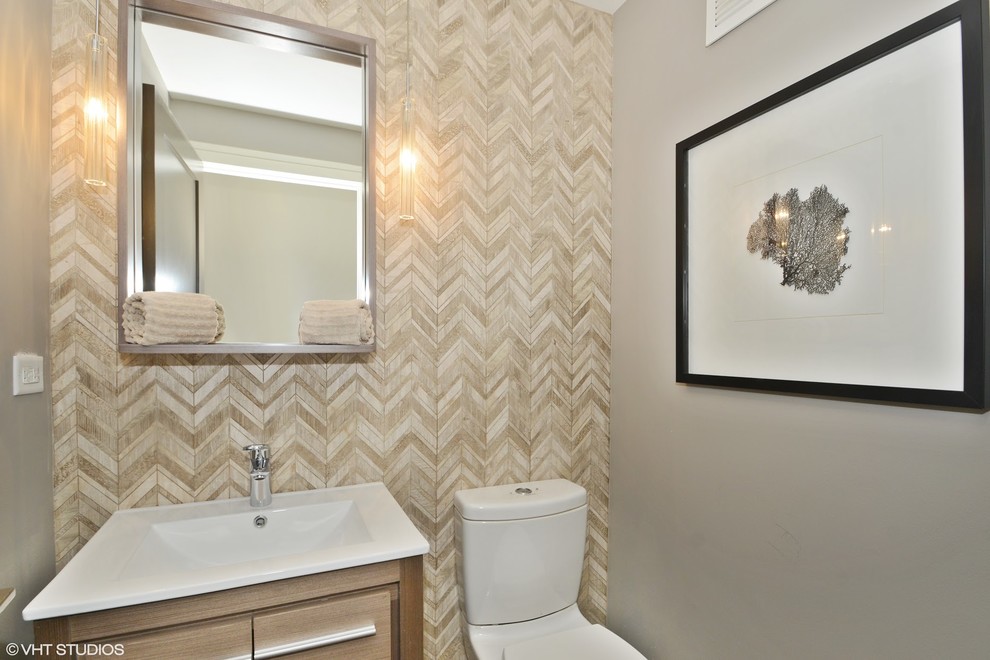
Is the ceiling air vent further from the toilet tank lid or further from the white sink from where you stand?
the white sink

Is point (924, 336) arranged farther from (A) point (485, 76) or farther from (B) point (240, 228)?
(B) point (240, 228)

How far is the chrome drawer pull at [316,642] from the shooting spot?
3.29 feet

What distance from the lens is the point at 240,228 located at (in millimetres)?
1391

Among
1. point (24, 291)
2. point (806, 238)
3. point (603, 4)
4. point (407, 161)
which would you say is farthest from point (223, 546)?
point (603, 4)

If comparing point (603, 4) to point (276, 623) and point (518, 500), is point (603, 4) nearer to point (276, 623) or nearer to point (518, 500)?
point (518, 500)

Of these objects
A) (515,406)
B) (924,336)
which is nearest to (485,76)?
(515,406)

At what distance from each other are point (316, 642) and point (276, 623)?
9 centimetres

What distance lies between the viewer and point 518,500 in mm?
1539

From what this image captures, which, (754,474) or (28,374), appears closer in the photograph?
(28,374)

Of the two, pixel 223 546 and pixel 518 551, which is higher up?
pixel 223 546

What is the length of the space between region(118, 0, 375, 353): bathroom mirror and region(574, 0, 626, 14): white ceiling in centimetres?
83

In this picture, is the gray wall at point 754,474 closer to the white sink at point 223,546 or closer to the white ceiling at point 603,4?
the white ceiling at point 603,4

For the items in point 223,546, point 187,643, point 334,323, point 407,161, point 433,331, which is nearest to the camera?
point 187,643

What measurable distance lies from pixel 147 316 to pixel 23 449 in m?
0.36
